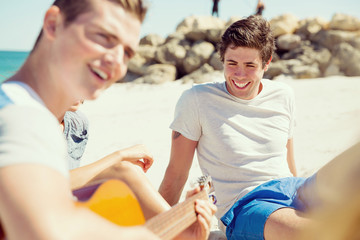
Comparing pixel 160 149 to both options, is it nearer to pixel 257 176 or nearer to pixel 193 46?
pixel 257 176

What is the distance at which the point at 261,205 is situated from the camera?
7.59ft

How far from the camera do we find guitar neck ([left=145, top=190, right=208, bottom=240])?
128 centimetres

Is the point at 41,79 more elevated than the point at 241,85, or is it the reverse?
the point at 41,79

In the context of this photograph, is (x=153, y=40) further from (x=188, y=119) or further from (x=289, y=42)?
(x=188, y=119)

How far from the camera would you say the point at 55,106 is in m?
1.25

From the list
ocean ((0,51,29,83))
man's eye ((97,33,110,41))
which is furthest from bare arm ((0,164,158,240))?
ocean ((0,51,29,83))

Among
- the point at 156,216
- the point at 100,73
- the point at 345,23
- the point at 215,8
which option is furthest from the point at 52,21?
the point at 215,8

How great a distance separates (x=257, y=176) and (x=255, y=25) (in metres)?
1.16

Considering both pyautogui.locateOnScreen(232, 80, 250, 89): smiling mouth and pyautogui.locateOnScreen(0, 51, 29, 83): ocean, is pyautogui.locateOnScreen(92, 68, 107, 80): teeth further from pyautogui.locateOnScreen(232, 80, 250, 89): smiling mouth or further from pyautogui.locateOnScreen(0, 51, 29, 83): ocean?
pyautogui.locateOnScreen(232, 80, 250, 89): smiling mouth

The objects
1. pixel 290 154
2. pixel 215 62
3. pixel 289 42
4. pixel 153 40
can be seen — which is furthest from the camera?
pixel 153 40

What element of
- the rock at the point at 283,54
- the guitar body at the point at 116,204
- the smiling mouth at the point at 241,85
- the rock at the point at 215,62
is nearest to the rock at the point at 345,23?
the rock at the point at 283,54

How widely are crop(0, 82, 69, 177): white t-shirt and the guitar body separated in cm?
25

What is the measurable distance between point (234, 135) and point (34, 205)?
1990 mm

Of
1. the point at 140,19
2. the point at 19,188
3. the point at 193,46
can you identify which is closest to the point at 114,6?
the point at 140,19
